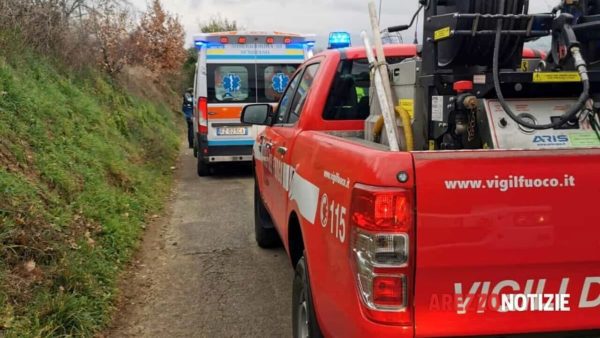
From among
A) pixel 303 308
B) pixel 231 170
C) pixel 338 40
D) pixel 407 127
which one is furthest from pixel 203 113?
pixel 407 127

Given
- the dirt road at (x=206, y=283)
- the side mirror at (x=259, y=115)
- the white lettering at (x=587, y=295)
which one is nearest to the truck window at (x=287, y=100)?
the side mirror at (x=259, y=115)

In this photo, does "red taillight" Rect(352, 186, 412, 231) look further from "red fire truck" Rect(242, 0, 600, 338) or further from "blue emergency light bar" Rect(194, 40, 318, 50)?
"blue emergency light bar" Rect(194, 40, 318, 50)

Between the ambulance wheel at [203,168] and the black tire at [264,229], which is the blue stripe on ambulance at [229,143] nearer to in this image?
the ambulance wheel at [203,168]

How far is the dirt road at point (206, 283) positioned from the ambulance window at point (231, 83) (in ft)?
11.3

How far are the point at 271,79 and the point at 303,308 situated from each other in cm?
852

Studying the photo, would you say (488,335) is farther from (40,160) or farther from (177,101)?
(177,101)

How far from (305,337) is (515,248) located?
144cm

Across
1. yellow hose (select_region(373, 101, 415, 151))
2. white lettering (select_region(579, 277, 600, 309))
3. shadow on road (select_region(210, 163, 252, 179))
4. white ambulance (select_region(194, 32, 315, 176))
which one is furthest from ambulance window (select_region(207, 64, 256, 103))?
white lettering (select_region(579, 277, 600, 309))

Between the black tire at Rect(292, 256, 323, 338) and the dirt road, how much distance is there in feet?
2.87

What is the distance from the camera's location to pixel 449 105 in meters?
2.69

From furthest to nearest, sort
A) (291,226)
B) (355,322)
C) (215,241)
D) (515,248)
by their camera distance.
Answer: (215,241) → (291,226) → (355,322) → (515,248)

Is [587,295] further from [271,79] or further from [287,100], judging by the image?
[271,79]

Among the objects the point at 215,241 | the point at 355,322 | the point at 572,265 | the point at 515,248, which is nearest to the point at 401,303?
the point at 355,322

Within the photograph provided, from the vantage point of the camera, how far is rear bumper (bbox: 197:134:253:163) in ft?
35.9
